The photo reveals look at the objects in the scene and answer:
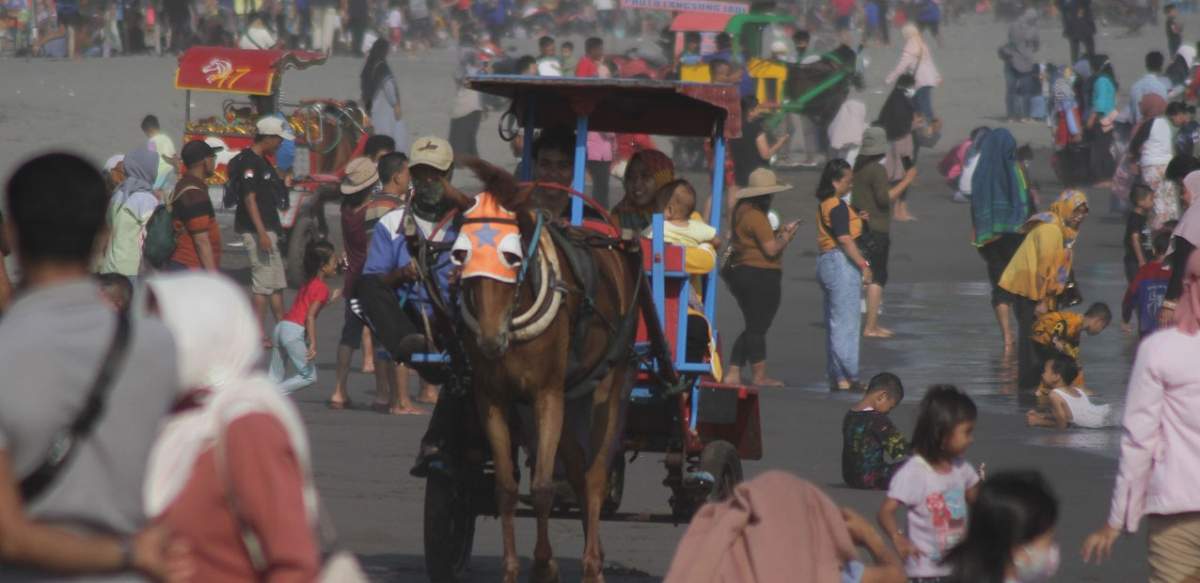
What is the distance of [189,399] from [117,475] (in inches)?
13.0

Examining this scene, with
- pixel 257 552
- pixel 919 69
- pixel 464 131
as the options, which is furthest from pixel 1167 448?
pixel 919 69

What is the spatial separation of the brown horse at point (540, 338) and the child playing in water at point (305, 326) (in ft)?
18.2

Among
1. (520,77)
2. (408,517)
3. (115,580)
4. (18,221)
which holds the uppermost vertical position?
(520,77)

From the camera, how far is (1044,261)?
16.1 metres

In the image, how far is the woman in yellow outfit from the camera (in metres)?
16.1

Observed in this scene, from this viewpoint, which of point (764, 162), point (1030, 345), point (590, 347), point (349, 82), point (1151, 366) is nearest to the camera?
point (1151, 366)

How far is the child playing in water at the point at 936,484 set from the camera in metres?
6.91

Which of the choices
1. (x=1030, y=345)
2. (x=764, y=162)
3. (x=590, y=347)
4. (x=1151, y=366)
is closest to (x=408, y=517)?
(x=590, y=347)

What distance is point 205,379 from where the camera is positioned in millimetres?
4027

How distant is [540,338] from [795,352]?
10420 mm

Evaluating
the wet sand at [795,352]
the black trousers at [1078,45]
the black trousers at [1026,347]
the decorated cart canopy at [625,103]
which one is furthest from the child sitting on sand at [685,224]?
the black trousers at [1078,45]

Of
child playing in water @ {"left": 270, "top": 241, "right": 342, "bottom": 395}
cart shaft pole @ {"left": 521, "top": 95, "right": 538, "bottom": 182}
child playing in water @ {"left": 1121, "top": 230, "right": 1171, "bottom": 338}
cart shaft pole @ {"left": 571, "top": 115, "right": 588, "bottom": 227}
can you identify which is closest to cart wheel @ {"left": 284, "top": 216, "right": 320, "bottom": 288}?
child playing in water @ {"left": 270, "top": 241, "right": 342, "bottom": 395}

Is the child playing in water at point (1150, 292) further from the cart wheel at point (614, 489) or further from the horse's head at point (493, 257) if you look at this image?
the horse's head at point (493, 257)

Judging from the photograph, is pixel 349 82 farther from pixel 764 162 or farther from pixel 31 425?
pixel 31 425
